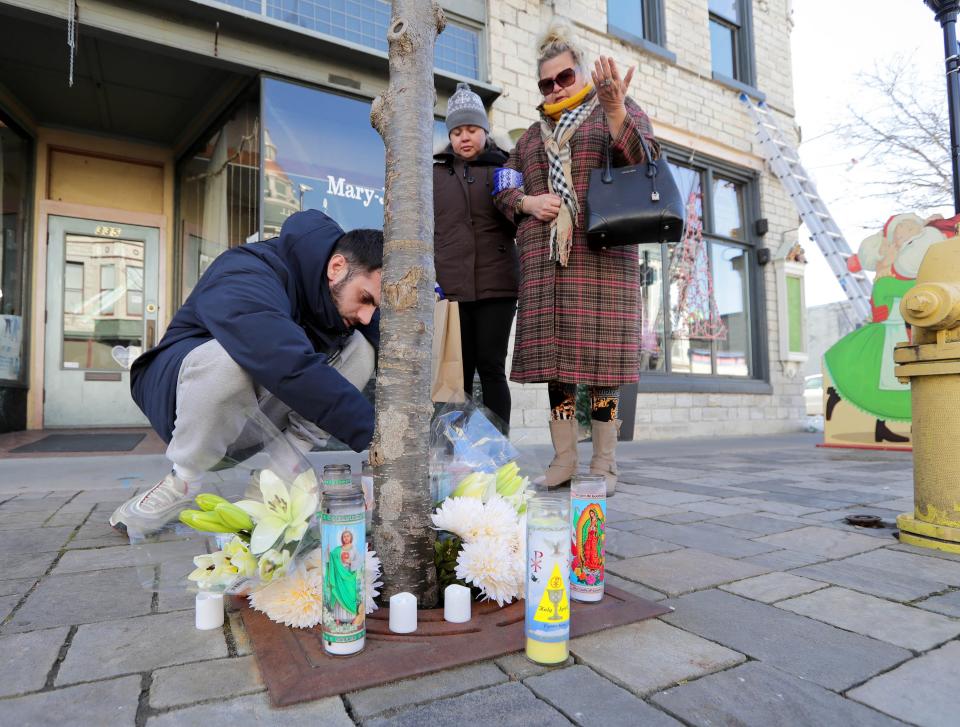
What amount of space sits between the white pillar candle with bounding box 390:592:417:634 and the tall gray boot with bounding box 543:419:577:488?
161 cm

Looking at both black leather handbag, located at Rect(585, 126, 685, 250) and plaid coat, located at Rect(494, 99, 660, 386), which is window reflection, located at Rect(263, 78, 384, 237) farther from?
black leather handbag, located at Rect(585, 126, 685, 250)

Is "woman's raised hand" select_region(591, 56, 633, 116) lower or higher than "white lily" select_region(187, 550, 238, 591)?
higher

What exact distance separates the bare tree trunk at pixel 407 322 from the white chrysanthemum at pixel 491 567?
8cm

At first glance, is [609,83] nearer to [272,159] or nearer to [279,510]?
[279,510]

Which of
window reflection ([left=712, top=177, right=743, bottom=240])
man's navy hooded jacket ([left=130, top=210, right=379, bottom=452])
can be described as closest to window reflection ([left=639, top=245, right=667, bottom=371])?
window reflection ([left=712, top=177, right=743, bottom=240])

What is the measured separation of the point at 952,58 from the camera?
3936 millimetres

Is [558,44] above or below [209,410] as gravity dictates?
above

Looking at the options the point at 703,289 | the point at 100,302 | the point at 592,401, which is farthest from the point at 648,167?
the point at 100,302

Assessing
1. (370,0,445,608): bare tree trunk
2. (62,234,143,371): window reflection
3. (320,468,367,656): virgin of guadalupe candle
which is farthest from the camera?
(62,234,143,371): window reflection

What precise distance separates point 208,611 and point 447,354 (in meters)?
1.54

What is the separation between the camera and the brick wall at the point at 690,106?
572cm

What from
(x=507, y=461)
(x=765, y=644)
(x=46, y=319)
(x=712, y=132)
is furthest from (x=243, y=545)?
(x=712, y=132)

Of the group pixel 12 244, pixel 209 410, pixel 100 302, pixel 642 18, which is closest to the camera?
pixel 209 410

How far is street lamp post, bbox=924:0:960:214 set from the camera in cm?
392
